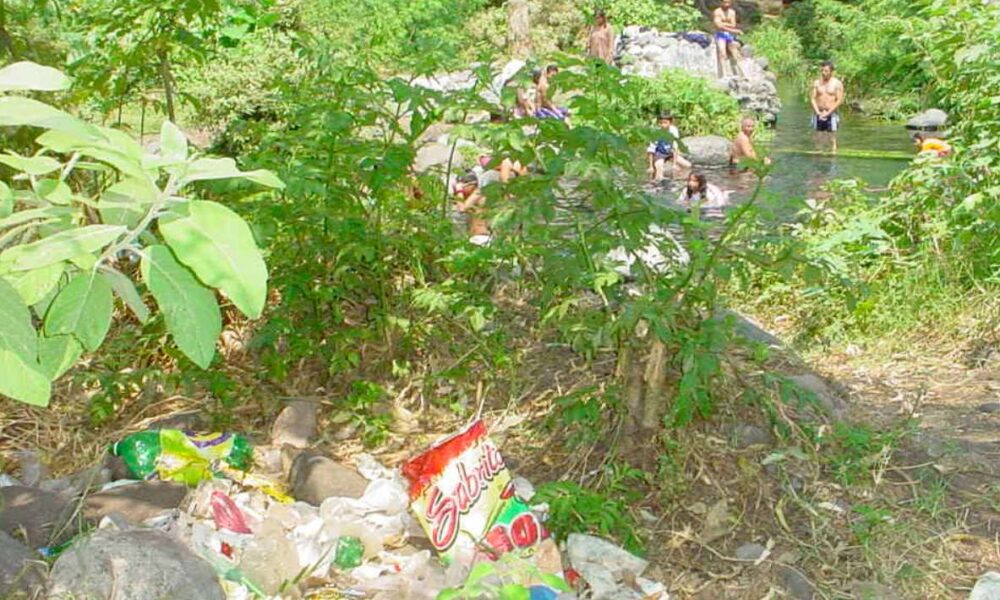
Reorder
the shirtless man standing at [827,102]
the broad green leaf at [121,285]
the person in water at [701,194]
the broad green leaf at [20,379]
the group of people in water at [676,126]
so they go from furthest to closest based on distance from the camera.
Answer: the shirtless man standing at [827,102], the person in water at [701,194], the group of people in water at [676,126], the broad green leaf at [121,285], the broad green leaf at [20,379]

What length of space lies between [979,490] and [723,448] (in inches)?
31.9

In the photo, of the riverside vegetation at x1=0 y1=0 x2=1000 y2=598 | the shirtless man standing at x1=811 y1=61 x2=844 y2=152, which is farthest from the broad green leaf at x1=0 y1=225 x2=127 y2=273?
the shirtless man standing at x1=811 y1=61 x2=844 y2=152

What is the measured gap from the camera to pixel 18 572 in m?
2.51

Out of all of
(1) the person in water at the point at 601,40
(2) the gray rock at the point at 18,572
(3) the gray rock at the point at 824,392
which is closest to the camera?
(2) the gray rock at the point at 18,572

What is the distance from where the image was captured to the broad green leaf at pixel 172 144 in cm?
118

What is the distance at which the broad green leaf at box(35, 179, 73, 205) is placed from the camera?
125cm

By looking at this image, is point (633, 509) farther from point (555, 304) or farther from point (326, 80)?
point (326, 80)

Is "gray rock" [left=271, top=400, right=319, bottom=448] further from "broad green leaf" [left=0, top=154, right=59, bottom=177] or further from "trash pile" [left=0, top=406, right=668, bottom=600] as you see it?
"broad green leaf" [left=0, top=154, right=59, bottom=177]

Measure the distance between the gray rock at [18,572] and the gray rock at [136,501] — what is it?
1.16 ft

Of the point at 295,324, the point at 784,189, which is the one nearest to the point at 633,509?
the point at 295,324

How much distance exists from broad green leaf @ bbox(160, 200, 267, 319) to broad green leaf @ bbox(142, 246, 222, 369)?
25 mm

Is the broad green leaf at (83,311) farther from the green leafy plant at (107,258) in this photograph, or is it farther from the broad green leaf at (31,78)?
the broad green leaf at (31,78)

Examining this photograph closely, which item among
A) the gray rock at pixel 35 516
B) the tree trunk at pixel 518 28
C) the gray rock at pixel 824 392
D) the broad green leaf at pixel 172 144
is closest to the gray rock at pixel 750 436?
the gray rock at pixel 824 392

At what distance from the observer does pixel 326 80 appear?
385cm
